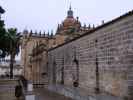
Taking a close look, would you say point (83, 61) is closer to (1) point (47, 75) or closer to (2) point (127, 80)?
(2) point (127, 80)

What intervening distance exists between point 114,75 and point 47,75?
14495 mm

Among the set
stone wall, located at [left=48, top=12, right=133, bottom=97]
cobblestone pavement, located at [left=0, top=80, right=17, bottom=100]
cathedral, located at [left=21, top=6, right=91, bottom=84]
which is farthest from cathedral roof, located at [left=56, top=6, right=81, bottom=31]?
stone wall, located at [left=48, top=12, right=133, bottom=97]

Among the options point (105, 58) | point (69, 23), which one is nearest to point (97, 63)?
point (105, 58)

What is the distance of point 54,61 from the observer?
21406 millimetres

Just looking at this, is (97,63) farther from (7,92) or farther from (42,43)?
(42,43)

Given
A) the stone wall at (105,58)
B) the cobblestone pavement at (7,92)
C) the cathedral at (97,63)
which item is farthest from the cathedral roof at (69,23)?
the stone wall at (105,58)

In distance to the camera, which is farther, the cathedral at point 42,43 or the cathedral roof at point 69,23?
the cathedral roof at point 69,23

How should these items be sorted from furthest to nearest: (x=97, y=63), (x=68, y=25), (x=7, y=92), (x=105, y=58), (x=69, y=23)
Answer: (x=69, y=23) < (x=68, y=25) < (x=7, y=92) < (x=97, y=63) < (x=105, y=58)

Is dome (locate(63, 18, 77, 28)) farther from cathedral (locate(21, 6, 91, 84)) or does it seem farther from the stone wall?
the stone wall

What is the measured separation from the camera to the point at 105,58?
11.1m

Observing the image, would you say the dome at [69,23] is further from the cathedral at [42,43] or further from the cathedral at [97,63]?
the cathedral at [97,63]

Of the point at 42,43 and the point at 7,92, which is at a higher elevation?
the point at 42,43

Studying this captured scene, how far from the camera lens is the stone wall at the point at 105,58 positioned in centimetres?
929

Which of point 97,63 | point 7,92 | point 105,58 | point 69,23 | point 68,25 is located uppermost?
point 69,23
